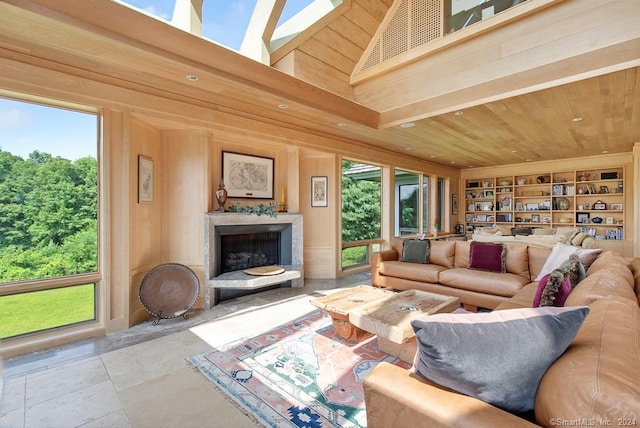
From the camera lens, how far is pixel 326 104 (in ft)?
12.7

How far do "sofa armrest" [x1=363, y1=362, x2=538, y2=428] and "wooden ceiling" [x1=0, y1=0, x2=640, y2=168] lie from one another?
9.60 ft

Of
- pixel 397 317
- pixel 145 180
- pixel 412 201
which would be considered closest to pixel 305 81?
pixel 145 180

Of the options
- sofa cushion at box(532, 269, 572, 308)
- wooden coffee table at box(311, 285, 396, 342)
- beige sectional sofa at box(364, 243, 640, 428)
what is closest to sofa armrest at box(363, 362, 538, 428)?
beige sectional sofa at box(364, 243, 640, 428)

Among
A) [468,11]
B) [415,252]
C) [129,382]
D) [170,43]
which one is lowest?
[129,382]

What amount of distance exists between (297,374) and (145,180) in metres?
2.78

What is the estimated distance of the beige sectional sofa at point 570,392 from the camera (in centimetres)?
77

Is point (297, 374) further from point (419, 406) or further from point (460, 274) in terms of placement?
point (460, 274)

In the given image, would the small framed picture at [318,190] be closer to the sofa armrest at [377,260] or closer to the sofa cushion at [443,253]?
the sofa armrest at [377,260]

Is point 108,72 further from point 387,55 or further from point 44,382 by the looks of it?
point 387,55

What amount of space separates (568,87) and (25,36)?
16.2 feet

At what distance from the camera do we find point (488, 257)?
3959mm

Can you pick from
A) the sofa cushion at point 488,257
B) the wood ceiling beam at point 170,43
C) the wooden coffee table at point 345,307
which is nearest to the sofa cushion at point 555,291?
the wooden coffee table at point 345,307

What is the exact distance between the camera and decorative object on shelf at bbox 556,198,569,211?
7297 millimetres

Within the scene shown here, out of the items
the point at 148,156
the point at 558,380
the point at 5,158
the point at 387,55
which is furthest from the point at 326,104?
the point at 558,380
